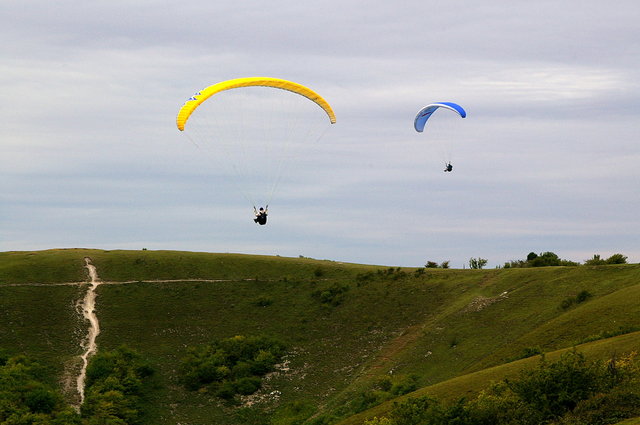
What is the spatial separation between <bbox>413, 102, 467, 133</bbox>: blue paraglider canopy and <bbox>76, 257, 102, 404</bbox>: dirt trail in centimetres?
3746

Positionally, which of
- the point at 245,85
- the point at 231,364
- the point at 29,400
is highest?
the point at 245,85

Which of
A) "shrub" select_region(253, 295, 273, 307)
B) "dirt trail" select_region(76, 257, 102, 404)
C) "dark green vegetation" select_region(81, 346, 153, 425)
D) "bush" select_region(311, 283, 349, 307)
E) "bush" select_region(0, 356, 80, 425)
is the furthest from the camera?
"shrub" select_region(253, 295, 273, 307)

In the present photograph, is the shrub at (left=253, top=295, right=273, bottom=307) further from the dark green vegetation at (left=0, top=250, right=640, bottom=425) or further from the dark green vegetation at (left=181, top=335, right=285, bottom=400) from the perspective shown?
the dark green vegetation at (left=181, top=335, right=285, bottom=400)

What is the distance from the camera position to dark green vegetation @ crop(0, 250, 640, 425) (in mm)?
58156

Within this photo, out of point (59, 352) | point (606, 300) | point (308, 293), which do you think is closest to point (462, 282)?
point (308, 293)

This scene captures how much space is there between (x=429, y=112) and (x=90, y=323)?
39.6 m

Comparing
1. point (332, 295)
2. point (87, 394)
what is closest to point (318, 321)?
point (332, 295)

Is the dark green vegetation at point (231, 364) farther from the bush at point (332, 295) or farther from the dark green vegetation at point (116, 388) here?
the bush at point (332, 295)

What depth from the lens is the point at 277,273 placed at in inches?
3600

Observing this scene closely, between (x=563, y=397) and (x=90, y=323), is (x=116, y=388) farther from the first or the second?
(x=563, y=397)

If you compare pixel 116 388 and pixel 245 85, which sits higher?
pixel 245 85

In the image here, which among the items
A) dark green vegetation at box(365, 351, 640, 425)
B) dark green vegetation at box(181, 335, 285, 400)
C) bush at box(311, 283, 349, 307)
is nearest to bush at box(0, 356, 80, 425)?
dark green vegetation at box(181, 335, 285, 400)

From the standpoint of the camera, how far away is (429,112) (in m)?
81.2

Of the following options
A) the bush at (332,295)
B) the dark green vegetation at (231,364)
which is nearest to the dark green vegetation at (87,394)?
the dark green vegetation at (231,364)
